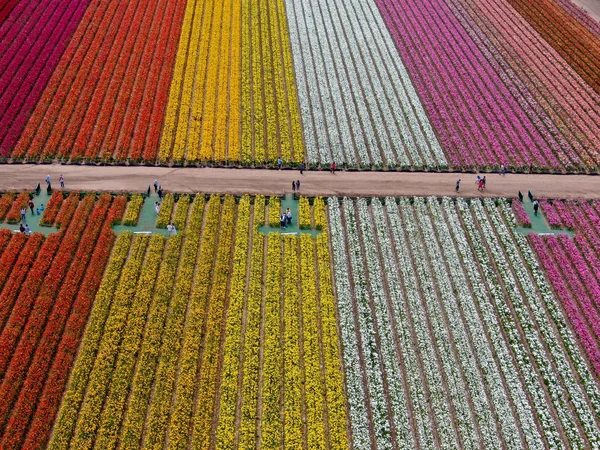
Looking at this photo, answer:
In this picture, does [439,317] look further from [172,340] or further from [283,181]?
[172,340]

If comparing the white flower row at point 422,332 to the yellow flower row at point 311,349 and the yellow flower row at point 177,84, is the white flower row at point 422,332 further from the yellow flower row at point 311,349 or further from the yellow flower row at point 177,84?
the yellow flower row at point 177,84

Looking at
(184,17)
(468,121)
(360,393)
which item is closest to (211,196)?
(360,393)

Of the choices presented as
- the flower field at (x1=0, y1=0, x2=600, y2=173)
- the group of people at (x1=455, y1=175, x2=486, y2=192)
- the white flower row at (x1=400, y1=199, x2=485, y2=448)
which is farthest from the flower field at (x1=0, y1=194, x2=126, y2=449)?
the group of people at (x1=455, y1=175, x2=486, y2=192)

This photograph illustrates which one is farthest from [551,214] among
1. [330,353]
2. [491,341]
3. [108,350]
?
[108,350]

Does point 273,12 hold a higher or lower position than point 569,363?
higher

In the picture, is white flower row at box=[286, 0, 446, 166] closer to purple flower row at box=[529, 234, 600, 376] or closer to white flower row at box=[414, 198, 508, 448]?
white flower row at box=[414, 198, 508, 448]

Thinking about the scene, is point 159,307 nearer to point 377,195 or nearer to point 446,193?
point 377,195

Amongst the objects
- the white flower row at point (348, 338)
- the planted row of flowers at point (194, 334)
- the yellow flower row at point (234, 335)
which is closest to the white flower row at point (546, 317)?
the white flower row at point (348, 338)
